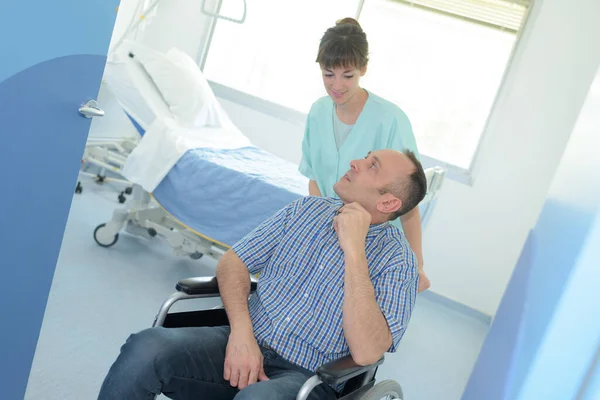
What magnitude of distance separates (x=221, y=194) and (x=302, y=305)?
5.05ft

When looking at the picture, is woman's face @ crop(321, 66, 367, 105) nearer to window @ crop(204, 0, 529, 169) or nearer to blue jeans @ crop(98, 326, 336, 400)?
blue jeans @ crop(98, 326, 336, 400)

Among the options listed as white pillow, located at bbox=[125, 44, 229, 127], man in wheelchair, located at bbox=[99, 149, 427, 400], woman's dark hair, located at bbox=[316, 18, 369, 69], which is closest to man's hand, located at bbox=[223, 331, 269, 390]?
man in wheelchair, located at bbox=[99, 149, 427, 400]

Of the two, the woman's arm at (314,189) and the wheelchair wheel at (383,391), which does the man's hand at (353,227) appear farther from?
the woman's arm at (314,189)

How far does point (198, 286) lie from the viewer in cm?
141

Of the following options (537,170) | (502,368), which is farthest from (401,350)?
(502,368)

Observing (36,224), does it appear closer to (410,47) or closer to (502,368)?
(502,368)

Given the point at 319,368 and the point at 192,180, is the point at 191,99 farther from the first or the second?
the point at 319,368

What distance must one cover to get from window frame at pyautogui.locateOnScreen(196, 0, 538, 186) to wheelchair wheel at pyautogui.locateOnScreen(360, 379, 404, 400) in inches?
111

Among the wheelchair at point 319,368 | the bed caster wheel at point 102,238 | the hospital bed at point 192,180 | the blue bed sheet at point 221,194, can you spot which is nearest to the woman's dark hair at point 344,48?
the wheelchair at point 319,368

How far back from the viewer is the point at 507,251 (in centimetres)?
396

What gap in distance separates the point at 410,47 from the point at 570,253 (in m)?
3.56

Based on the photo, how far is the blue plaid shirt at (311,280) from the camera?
1.38 meters

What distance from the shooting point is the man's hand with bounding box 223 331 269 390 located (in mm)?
1313

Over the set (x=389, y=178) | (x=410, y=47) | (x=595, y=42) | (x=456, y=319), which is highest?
(x=595, y=42)
